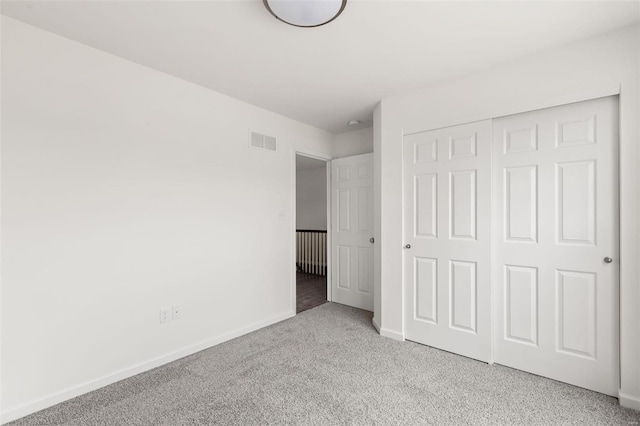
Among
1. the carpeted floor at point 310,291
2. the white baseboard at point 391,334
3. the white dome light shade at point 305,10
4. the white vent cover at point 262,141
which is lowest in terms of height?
the carpeted floor at point 310,291

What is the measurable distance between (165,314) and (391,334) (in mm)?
2071

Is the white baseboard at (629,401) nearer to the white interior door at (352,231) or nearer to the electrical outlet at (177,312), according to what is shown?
the white interior door at (352,231)

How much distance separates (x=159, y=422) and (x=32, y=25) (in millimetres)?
2552

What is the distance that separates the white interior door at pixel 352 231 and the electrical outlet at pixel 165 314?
2241 mm

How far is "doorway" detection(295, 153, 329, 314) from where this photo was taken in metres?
5.75

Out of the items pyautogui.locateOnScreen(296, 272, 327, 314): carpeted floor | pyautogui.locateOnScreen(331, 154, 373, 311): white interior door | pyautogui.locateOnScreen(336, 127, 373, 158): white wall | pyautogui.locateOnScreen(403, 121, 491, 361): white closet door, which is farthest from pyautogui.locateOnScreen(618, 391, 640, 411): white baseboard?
pyautogui.locateOnScreen(336, 127, 373, 158): white wall

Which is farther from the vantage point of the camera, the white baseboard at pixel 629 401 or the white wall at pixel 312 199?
the white wall at pixel 312 199

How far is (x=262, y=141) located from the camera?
10.6 ft

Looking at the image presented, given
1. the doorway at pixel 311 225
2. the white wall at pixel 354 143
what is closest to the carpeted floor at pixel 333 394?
the white wall at pixel 354 143

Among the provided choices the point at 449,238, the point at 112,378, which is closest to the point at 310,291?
the point at 449,238

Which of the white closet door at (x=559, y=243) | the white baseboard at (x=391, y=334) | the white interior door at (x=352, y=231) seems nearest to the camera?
the white closet door at (x=559, y=243)

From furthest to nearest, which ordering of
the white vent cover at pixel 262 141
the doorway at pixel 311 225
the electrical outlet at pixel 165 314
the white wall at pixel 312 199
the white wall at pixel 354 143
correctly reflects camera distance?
the white wall at pixel 312 199
the doorway at pixel 311 225
the white wall at pixel 354 143
the white vent cover at pixel 262 141
the electrical outlet at pixel 165 314

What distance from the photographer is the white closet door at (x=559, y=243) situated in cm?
196

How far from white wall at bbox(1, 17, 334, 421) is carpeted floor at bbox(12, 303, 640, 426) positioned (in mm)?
265
